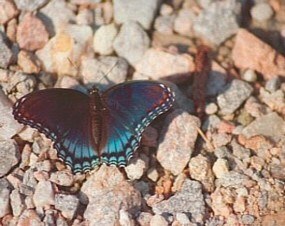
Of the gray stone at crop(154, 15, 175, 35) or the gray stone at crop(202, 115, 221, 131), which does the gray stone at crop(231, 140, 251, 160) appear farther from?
the gray stone at crop(154, 15, 175, 35)

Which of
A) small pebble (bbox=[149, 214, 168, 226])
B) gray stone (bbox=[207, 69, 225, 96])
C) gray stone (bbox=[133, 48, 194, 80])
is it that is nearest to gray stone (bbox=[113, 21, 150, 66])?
gray stone (bbox=[133, 48, 194, 80])

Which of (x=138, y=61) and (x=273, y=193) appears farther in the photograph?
(x=138, y=61)

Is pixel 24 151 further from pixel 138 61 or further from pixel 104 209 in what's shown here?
pixel 138 61

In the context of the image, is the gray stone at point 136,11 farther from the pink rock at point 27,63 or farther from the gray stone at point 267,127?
the gray stone at point 267,127

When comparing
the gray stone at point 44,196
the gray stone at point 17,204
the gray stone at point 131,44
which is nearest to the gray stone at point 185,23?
the gray stone at point 131,44

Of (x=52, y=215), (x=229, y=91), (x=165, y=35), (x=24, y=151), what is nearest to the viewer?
(x=52, y=215)

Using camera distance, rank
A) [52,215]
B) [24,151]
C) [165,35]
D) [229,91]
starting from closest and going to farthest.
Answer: [52,215]
[24,151]
[229,91]
[165,35]

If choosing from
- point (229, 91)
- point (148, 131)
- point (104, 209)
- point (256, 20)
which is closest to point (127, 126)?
point (148, 131)
